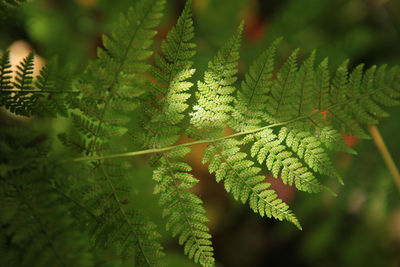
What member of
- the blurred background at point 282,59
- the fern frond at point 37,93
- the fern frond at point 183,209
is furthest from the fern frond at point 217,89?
the blurred background at point 282,59

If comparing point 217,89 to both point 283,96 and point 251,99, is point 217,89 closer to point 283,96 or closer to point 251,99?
point 251,99

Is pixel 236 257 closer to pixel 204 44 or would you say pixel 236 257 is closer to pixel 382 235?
pixel 382 235

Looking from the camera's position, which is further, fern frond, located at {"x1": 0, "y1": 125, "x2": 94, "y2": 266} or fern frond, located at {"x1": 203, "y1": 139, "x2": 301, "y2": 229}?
fern frond, located at {"x1": 203, "y1": 139, "x2": 301, "y2": 229}

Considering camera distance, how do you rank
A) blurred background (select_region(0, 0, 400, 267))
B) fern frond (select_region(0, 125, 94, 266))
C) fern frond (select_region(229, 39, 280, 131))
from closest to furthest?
fern frond (select_region(0, 125, 94, 266)) → fern frond (select_region(229, 39, 280, 131)) → blurred background (select_region(0, 0, 400, 267))

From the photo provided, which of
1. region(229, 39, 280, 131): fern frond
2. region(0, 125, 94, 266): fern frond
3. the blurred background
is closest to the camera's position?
region(0, 125, 94, 266): fern frond

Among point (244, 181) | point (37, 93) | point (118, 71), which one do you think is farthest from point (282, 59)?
point (37, 93)

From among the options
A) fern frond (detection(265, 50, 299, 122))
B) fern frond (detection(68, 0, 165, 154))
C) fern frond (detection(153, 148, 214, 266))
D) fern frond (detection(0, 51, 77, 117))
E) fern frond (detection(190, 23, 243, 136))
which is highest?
fern frond (detection(0, 51, 77, 117))

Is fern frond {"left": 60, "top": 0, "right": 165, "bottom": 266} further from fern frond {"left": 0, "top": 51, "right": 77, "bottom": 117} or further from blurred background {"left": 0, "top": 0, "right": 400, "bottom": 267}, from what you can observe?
blurred background {"left": 0, "top": 0, "right": 400, "bottom": 267}

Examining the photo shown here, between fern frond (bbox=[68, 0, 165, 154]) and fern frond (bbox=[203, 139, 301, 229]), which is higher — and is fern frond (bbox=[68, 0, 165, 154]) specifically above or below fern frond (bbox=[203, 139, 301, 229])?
above

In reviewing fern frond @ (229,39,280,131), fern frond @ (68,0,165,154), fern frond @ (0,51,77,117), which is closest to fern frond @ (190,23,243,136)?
fern frond @ (229,39,280,131)
